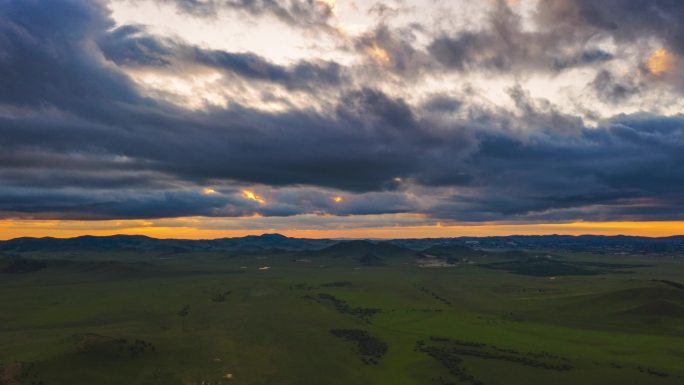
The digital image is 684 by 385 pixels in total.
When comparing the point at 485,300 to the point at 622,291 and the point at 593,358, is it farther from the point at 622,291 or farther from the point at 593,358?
the point at 593,358

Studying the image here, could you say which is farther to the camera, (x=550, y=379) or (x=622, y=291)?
(x=622, y=291)

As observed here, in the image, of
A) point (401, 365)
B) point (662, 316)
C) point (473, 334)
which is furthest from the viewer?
point (662, 316)

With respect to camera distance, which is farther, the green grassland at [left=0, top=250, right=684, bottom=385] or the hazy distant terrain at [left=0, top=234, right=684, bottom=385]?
the hazy distant terrain at [left=0, top=234, right=684, bottom=385]

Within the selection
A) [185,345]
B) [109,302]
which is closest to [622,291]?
[185,345]

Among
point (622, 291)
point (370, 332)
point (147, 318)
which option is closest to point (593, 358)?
point (370, 332)

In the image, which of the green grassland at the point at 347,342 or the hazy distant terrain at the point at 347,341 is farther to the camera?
the hazy distant terrain at the point at 347,341

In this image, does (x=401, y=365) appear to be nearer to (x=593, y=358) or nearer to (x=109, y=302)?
(x=593, y=358)

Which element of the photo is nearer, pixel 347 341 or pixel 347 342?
pixel 347 342

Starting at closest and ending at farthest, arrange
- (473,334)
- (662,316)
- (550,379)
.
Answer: (550,379) < (473,334) < (662,316)

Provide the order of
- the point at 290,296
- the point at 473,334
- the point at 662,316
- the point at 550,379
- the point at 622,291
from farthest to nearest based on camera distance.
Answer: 1. the point at 290,296
2. the point at 622,291
3. the point at 662,316
4. the point at 473,334
5. the point at 550,379
